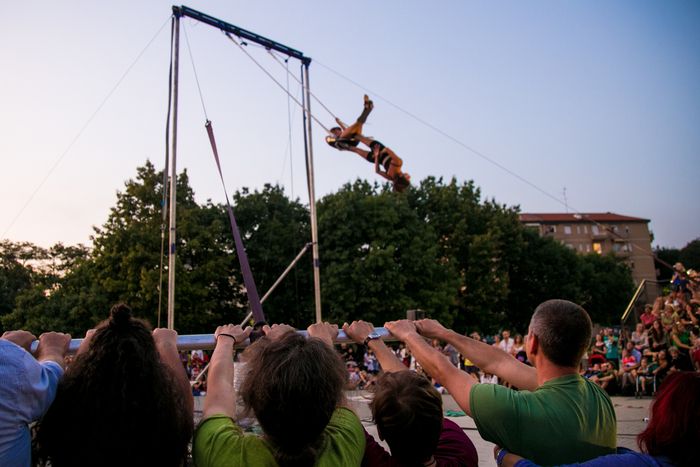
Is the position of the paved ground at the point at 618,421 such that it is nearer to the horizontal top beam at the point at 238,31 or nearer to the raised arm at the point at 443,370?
the raised arm at the point at 443,370

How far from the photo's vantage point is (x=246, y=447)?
1584 mm

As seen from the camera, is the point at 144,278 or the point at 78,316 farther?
the point at 78,316

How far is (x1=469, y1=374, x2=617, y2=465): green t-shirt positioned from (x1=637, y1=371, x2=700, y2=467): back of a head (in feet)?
0.55

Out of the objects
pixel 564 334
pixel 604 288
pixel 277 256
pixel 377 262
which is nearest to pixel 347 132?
pixel 564 334

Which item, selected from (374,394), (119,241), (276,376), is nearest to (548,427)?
(374,394)

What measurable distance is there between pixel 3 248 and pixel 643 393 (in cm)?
4155

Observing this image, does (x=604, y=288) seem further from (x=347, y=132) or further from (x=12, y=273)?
(x=12, y=273)

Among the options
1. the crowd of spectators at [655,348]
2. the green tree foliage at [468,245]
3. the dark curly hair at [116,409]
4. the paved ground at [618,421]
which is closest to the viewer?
the dark curly hair at [116,409]

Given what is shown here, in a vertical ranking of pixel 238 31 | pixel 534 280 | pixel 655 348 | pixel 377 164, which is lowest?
pixel 655 348

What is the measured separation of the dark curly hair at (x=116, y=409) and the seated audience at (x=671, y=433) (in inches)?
44.1

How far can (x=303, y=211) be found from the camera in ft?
103

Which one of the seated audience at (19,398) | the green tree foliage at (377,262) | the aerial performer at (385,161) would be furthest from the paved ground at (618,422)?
the green tree foliage at (377,262)

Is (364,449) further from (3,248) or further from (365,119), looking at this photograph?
(3,248)

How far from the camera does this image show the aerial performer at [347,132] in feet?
35.7
